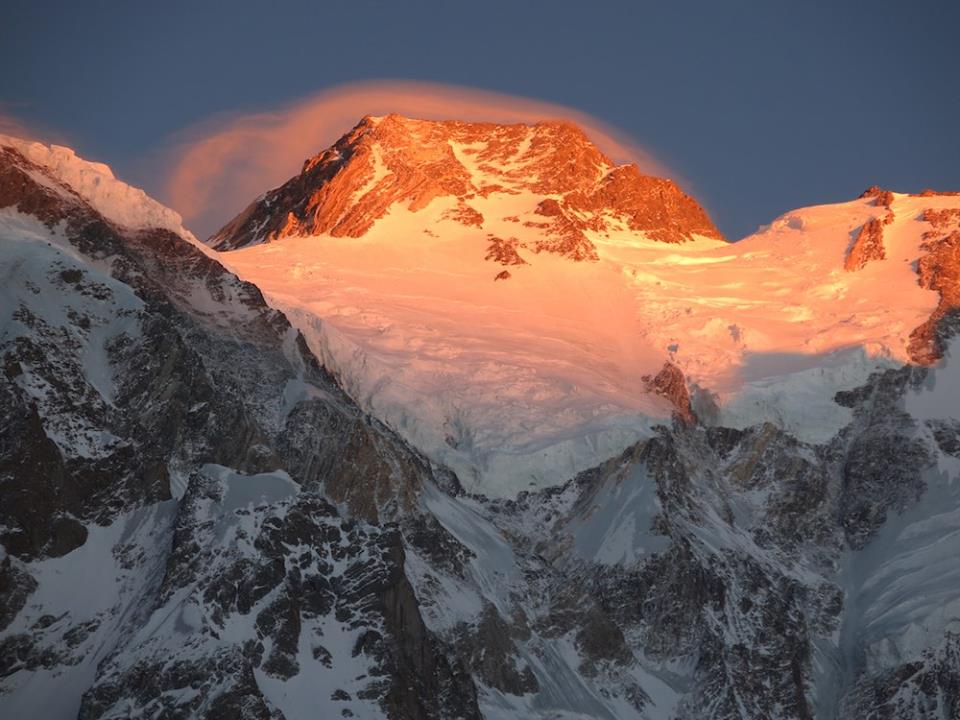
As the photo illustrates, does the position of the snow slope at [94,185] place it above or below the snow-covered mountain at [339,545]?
above

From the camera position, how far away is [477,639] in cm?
16475

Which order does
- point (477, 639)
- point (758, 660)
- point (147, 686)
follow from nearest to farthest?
point (147, 686), point (477, 639), point (758, 660)

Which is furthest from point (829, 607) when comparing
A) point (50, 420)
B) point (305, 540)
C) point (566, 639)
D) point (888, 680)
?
point (50, 420)

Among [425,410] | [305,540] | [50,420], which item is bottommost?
[305,540]

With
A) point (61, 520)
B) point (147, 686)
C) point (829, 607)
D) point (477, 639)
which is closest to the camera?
point (147, 686)

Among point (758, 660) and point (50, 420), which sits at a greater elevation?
point (50, 420)

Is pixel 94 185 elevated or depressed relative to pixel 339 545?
elevated

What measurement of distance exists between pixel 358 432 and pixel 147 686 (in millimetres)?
47344

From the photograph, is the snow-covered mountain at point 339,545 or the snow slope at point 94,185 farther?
the snow slope at point 94,185

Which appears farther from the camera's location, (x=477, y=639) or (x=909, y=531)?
(x=909, y=531)

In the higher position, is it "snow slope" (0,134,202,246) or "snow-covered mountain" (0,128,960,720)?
"snow slope" (0,134,202,246)

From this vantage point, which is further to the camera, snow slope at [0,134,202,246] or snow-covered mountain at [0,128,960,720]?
snow slope at [0,134,202,246]

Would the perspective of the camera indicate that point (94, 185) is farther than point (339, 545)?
Yes

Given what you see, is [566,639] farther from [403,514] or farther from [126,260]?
[126,260]
